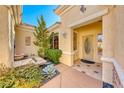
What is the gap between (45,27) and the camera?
6355 mm

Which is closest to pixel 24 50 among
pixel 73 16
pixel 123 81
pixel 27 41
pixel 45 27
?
pixel 27 41

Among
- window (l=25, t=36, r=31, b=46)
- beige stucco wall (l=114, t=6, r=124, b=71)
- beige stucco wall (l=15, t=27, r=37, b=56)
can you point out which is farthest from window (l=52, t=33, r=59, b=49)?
beige stucco wall (l=114, t=6, r=124, b=71)

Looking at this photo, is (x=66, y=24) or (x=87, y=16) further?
(x=66, y=24)

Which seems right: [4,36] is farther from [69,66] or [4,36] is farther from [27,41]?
[69,66]

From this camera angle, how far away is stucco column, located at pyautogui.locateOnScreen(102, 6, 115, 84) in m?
3.90

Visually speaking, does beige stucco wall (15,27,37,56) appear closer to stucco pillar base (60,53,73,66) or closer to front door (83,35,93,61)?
stucco pillar base (60,53,73,66)

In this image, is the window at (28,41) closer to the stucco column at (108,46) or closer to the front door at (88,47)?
the stucco column at (108,46)

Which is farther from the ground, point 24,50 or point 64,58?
point 24,50

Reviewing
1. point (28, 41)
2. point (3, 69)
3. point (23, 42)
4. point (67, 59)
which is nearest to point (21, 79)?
point (3, 69)

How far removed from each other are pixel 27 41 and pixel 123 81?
5.99m

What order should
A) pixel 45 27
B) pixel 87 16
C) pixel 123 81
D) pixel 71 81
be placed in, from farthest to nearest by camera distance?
pixel 45 27, pixel 87 16, pixel 71 81, pixel 123 81

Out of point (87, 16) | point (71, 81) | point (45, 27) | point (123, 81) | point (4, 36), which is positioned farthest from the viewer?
point (45, 27)

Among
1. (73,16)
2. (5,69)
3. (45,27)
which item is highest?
(73,16)

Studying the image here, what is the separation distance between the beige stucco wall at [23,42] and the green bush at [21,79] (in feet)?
7.92
